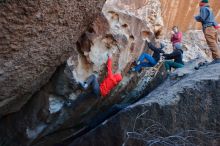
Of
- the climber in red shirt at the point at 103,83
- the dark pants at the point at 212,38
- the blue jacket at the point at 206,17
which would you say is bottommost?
the climber in red shirt at the point at 103,83

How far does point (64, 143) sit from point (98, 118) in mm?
1239

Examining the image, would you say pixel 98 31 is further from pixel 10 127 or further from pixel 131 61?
pixel 10 127

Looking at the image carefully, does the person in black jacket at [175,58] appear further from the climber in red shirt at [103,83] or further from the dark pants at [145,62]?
the climber in red shirt at [103,83]

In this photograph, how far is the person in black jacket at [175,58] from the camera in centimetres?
769

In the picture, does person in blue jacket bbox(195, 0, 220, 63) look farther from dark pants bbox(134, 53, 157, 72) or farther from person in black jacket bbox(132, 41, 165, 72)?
dark pants bbox(134, 53, 157, 72)

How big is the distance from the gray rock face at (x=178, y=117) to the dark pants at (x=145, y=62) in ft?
4.81

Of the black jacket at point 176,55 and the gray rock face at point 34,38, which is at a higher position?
the gray rock face at point 34,38

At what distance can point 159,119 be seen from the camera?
573cm

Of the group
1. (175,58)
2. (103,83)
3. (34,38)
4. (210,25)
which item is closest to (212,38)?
(210,25)

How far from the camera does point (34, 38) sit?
17.9 ft

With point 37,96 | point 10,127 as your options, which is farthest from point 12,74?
point 10,127

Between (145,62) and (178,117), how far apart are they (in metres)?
2.26

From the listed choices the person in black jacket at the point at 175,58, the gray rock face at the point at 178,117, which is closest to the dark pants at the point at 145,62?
the person in black jacket at the point at 175,58

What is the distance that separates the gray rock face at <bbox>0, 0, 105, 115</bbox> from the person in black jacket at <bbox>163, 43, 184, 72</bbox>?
2.14 meters
